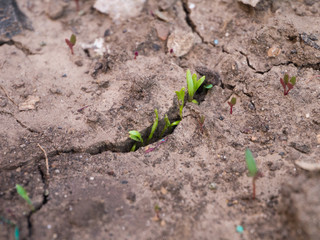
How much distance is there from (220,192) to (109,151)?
962 millimetres

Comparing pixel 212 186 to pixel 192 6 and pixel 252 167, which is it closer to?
pixel 252 167

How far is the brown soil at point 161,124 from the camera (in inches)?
84.6

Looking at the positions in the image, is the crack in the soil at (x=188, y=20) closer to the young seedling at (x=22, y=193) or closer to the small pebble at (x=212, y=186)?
the small pebble at (x=212, y=186)

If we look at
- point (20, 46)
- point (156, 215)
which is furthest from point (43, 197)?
point (20, 46)

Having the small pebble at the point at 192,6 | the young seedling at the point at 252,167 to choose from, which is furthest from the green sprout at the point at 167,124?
the small pebble at the point at 192,6

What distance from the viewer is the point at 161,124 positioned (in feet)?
9.37

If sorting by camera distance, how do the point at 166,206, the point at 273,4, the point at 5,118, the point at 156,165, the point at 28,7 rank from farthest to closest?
the point at 28,7
the point at 273,4
the point at 5,118
the point at 156,165
the point at 166,206

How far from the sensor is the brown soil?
7.05 feet

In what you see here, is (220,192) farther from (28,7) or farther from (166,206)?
(28,7)

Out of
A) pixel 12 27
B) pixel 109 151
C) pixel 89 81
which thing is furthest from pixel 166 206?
pixel 12 27

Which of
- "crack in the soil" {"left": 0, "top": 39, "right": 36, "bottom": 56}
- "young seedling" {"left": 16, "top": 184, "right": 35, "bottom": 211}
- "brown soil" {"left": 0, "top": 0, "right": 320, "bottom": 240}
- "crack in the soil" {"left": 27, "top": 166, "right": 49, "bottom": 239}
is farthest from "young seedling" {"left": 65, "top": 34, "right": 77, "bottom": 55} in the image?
"young seedling" {"left": 16, "top": 184, "right": 35, "bottom": 211}

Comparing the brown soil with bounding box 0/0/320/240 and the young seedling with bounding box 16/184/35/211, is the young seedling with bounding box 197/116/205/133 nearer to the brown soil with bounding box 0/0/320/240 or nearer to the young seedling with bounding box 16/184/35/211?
the brown soil with bounding box 0/0/320/240

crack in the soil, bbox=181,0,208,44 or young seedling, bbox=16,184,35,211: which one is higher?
crack in the soil, bbox=181,0,208,44

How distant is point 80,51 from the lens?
3480 millimetres
